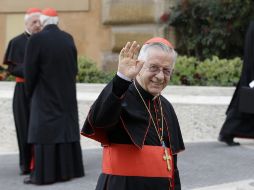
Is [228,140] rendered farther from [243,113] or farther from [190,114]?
[190,114]

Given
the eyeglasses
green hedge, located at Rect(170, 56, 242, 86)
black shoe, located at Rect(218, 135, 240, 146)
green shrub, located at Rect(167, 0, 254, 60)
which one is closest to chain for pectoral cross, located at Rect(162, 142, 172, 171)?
the eyeglasses

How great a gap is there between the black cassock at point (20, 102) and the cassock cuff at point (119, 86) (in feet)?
14.6

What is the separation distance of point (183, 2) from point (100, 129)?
9.69m

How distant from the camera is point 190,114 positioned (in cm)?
998

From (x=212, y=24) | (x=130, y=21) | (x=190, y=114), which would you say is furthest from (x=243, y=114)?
(x=130, y=21)

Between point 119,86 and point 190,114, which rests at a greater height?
point 119,86

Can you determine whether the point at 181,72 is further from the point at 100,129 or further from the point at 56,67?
the point at 100,129

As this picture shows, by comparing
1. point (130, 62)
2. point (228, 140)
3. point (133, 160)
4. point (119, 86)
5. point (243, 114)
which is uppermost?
point (130, 62)

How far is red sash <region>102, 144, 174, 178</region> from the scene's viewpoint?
377 cm

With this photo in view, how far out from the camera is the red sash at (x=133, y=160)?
377 cm

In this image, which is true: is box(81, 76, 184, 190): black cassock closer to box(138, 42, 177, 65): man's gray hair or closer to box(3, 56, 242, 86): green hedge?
box(138, 42, 177, 65): man's gray hair

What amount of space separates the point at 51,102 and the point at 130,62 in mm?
3975

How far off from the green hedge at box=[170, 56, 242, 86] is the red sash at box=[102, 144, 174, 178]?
733cm

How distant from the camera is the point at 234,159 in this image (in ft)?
28.0
